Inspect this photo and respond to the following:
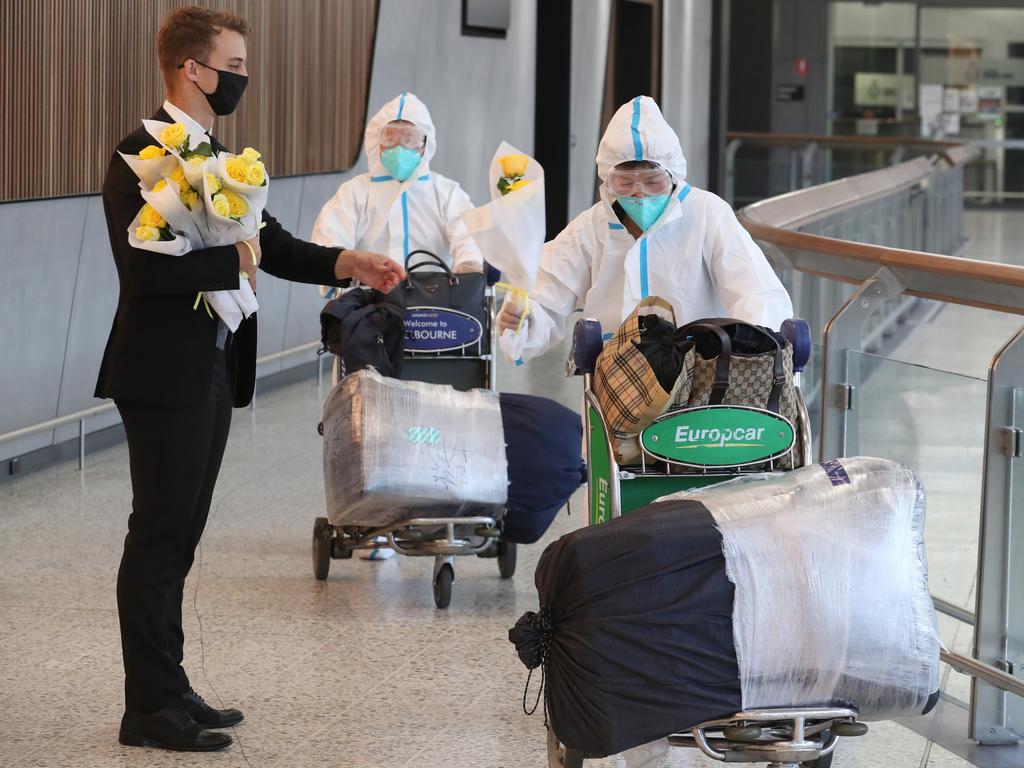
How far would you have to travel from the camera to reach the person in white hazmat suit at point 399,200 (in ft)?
19.5

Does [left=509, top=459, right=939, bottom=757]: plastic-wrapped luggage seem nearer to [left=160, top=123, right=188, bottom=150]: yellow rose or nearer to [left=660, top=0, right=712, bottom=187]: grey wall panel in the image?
[left=160, top=123, right=188, bottom=150]: yellow rose

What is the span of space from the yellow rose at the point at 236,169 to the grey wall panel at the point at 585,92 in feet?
37.3

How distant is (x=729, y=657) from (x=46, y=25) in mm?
4633

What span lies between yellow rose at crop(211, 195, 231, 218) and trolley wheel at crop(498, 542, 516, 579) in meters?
A: 2.00

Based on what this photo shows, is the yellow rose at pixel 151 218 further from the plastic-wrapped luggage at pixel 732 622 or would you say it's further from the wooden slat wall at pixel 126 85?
the wooden slat wall at pixel 126 85

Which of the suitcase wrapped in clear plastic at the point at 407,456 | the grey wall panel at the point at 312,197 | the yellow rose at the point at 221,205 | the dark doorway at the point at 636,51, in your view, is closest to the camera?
the yellow rose at the point at 221,205

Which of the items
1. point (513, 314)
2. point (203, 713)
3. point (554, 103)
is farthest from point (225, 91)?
point (554, 103)

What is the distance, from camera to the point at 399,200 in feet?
19.6

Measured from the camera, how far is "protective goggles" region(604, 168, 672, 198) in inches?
142

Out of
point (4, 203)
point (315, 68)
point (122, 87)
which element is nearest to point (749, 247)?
point (4, 203)

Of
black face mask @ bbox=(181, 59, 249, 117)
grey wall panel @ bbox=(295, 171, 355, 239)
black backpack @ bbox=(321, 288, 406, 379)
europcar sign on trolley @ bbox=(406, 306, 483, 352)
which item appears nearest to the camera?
black face mask @ bbox=(181, 59, 249, 117)

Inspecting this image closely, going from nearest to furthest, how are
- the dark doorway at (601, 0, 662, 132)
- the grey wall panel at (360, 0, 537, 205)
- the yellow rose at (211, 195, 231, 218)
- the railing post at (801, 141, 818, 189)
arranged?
1. the yellow rose at (211, 195, 231, 218)
2. the grey wall panel at (360, 0, 537, 205)
3. the railing post at (801, 141, 818, 189)
4. the dark doorway at (601, 0, 662, 132)

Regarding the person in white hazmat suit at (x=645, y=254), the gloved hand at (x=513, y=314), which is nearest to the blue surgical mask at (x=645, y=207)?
the person in white hazmat suit at (x=645, y=254)

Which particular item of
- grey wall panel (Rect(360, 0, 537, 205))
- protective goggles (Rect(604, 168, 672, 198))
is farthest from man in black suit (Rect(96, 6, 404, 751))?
grey wall panel (Rect(360, 0, 537, 205))
